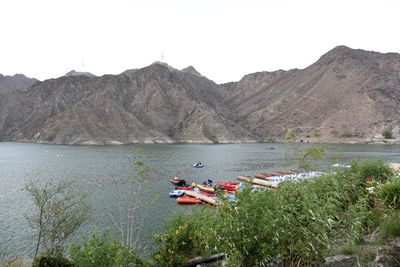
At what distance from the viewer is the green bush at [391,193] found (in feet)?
27.3

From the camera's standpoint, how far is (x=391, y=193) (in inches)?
336

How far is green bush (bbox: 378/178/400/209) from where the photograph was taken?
833 cm

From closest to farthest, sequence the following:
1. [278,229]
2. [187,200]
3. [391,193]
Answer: [278,229]
[391,193]
[187,200]

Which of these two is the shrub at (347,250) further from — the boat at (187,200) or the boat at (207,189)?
the boat at (207,189)

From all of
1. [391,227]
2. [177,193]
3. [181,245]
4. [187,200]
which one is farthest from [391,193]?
[177,193]

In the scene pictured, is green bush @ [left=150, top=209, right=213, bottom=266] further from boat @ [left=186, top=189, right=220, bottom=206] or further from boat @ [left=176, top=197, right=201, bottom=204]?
boat @ [left=176, top=197, right=201, bottom=204]

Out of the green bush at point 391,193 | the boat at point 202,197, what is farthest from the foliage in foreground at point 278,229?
the boat at point 202,197

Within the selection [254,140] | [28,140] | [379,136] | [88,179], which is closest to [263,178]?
[88,179]

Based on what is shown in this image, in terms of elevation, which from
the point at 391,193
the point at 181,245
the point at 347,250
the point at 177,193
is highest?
the point at 391,193

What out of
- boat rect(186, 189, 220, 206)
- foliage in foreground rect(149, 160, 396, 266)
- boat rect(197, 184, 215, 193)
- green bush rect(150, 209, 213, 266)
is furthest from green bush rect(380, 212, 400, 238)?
boat rect(197, 184, 215, 193)

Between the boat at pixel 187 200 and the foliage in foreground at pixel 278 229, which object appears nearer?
the foliage in foreground at pixel 278 229

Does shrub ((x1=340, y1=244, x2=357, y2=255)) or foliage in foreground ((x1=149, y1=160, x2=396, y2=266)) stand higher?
foliage in foreground ((x1=149, y1=160, x2=396, y2=266))

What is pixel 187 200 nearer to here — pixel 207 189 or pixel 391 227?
pixel 207 189

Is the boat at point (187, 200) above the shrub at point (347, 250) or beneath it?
beneath
